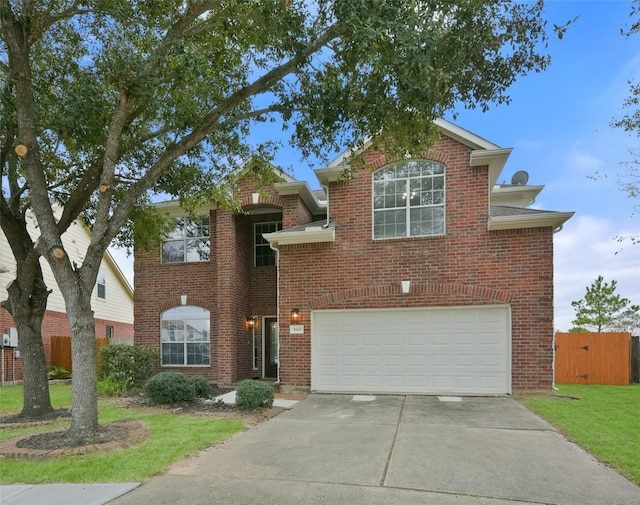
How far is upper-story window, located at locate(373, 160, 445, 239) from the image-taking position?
11164mm

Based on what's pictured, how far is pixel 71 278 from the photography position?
6582mm

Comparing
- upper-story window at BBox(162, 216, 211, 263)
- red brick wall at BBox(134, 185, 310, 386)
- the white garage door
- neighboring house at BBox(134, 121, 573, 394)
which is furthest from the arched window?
the white garage door

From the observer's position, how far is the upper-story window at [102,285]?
20.6 meters

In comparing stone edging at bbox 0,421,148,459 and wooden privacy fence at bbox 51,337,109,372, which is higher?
stone edging at bbox 0,421,148,459

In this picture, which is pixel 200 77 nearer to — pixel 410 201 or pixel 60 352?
pixel 410 201

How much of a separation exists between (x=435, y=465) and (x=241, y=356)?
935 cm

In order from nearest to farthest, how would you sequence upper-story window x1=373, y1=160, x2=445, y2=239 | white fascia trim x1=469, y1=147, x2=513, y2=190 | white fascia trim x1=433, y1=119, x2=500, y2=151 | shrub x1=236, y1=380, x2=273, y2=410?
1. shrub x1=236, y1=380, x2=273, y2=410
2. white fascia trim x1=469, y1=147, x2=513, y2=190
3. white fascia trim x1=433, y1=119, x2=500, y2=151
4. upper-story window x1=373, y1=160, x2=445, y2=239

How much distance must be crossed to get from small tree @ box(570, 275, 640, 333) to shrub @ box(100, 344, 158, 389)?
841 inches

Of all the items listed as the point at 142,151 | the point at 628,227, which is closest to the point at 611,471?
the point at 628,227

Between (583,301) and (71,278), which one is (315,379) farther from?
(583,301)

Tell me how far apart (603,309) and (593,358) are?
11445 millimetres

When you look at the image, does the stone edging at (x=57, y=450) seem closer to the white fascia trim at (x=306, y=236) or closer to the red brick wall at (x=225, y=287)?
the white fascia trim at (x=306, y=236)

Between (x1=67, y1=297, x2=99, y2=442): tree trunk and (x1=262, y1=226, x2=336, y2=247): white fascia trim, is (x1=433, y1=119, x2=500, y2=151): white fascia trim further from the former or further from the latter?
(x1=67, y1=297, x2=99, y2=442): tree trunk

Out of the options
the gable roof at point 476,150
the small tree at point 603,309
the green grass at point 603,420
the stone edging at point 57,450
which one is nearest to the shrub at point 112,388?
the stone edging at point 57,450
